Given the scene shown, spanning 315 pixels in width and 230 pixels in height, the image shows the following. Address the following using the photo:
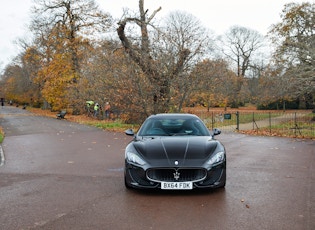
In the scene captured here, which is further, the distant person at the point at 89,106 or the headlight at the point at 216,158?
the distant person at the point at 89,106

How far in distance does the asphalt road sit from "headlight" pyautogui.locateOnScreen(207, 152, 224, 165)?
58 cm

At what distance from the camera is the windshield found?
697cm

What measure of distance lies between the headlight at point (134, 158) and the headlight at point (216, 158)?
1.13 meters

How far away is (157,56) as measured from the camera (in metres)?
19.0

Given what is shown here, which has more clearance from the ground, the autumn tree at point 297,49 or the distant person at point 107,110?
the autumn tree at point 297,49

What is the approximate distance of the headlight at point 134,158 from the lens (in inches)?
225

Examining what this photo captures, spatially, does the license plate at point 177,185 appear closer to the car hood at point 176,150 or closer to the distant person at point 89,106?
the car hood at point 176,150

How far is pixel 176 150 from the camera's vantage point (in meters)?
5.84

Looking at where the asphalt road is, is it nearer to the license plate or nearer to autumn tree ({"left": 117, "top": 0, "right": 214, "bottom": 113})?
the license plate

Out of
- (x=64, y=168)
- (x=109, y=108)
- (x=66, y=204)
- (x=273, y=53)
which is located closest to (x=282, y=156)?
(x=64, y=168)

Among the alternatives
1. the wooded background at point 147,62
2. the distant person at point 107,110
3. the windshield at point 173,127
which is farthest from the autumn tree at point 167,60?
the windshield at point 173,127

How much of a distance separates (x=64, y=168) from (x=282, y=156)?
6315 mm

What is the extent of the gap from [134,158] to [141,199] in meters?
0.71

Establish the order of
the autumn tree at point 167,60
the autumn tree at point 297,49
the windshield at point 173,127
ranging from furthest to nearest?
the autumn tree at point 297,49, the autumn tree at point 167,60, the windshield at point 173,127
